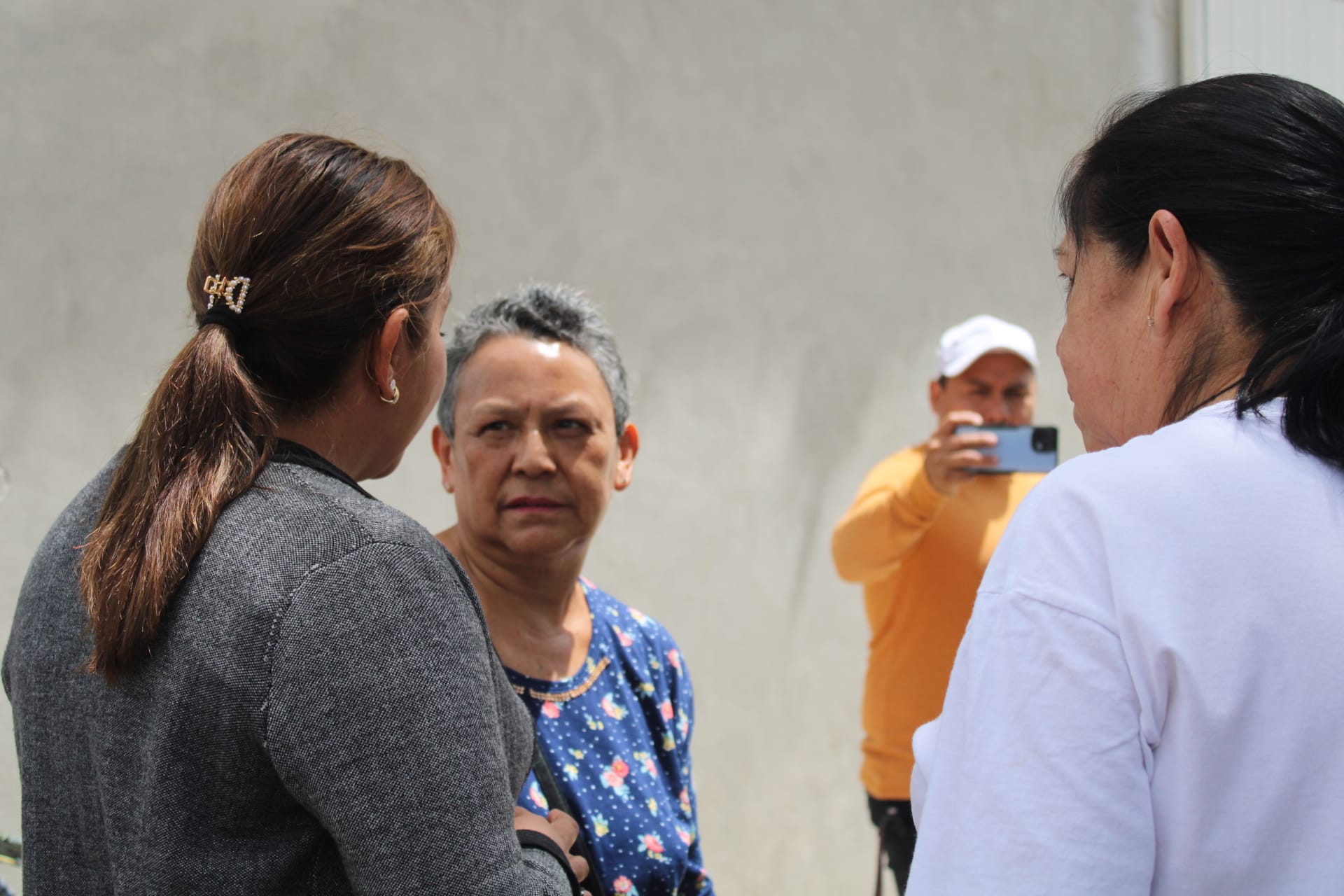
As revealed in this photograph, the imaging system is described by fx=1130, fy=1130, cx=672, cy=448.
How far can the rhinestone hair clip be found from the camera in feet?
4.14

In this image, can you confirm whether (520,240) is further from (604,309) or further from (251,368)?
(251,368)

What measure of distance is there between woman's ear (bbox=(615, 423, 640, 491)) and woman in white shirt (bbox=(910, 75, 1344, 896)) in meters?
1.50

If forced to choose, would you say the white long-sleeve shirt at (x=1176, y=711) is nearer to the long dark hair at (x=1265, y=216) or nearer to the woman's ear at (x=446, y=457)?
the long dark hair at (x=1265, y=216)

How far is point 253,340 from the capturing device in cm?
128

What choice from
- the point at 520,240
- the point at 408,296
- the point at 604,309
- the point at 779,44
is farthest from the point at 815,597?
the point at 408,296

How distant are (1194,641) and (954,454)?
2318mm

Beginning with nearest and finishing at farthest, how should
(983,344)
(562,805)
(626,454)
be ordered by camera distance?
(562,805), (626,454), (983,344)

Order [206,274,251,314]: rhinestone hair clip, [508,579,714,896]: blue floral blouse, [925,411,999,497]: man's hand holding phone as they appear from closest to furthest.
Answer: [206,274,251,314]: rhinestone hair clip, [508,579,714,896]: blue floral blouse, [925,411,999,497]: man's hand holding phone

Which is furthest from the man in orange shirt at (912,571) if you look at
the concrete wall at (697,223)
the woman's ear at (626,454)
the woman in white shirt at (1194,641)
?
the woman in white shirt at (1194,641)

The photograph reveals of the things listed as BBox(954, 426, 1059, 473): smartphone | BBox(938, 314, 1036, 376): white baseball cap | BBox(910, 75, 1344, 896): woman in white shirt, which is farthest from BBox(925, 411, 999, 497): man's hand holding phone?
BBox(910, 75, 1344, 896): woman in white shirt

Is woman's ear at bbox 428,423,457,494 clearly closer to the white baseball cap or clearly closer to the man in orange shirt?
the man in orange shirt

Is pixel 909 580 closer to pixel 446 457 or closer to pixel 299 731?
pixel 446 457

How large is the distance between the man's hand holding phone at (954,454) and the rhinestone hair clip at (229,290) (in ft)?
7.29

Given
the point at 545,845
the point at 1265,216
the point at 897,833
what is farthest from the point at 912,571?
the point at 1265,216
